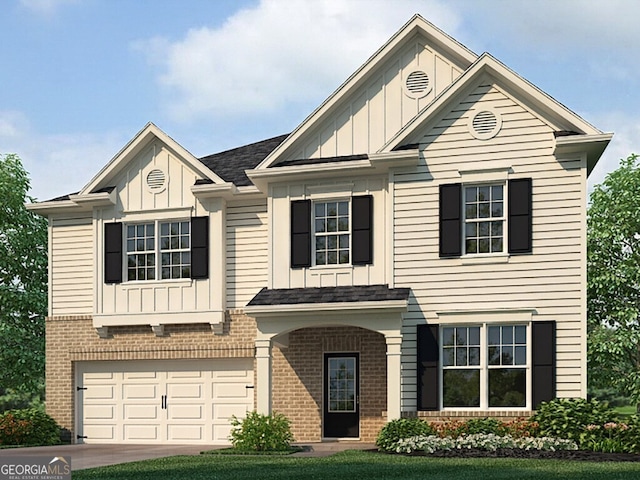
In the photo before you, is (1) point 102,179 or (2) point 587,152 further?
(1) point 102,179

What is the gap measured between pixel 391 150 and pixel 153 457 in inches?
333

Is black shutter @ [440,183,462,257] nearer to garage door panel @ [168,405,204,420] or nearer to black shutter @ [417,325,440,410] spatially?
black shutter @ [417,325,440,410]

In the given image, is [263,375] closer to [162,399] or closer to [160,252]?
[162,399]

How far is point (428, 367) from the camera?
68.5ft

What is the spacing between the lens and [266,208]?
2381 centimetres

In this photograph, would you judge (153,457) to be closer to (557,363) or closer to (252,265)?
(252,265)

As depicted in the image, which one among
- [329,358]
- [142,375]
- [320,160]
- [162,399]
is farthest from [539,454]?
[142,375]

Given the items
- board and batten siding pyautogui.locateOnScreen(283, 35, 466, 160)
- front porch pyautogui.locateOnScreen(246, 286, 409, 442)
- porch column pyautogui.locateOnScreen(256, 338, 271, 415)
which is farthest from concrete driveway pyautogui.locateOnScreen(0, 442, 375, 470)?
board and batten siding pyautogui.locateOnScreen(283, 35, 466, 160)

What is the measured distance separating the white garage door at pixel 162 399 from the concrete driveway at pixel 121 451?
30.0 inches

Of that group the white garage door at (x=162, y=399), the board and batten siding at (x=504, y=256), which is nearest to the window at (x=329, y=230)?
the board and batten siding at (x=504, y=256)

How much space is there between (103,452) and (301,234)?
6.74m

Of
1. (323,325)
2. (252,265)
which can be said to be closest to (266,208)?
(252,265)

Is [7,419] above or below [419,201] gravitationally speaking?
below

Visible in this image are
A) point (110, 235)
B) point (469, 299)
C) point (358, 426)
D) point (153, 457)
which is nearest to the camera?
point (153, 457)
